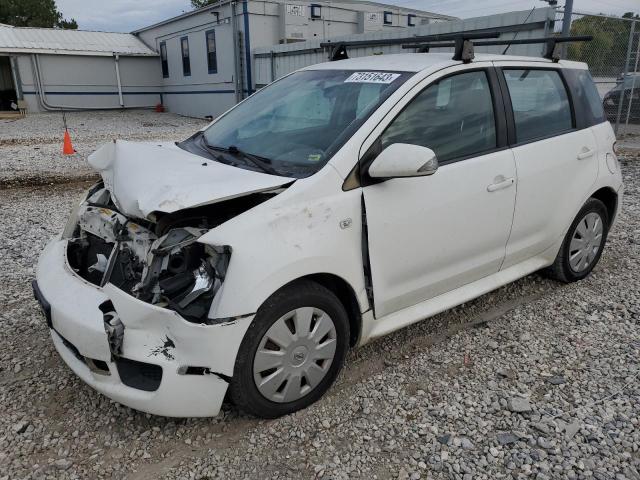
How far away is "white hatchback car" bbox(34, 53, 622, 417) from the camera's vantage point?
238 cm

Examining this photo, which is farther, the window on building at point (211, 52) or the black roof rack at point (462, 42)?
the window on building at point (211, 52)

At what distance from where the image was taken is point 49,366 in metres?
3.23

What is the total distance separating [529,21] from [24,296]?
9.18 meters

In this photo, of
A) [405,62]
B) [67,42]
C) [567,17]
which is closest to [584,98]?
[405,62]

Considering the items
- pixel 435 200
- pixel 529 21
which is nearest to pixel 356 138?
pixel 435 200

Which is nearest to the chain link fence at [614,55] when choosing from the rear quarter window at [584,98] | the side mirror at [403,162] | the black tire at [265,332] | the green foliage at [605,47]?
the green foliage at [605,47]

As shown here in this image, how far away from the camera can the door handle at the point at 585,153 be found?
156 inches

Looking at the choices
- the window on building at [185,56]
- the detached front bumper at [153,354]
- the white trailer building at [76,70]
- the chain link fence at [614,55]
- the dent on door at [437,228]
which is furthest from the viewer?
the white trailer building at [76,70]

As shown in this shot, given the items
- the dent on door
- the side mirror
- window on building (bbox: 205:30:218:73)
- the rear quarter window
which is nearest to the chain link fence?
the rear quarter window

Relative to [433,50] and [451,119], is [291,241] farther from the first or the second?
[433,50]

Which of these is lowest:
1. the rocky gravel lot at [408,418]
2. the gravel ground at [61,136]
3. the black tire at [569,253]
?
the gravel ground at [61,136]

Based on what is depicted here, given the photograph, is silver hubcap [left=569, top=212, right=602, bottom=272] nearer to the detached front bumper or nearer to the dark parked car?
the detached front bumper

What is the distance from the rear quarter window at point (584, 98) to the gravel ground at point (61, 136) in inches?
302

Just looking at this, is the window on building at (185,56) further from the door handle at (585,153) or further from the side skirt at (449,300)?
the side skirt at (449,300)
